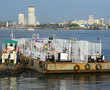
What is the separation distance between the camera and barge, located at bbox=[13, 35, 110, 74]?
3181 cm

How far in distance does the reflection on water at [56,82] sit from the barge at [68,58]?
60 cm

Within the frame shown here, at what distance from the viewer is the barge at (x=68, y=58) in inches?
1252

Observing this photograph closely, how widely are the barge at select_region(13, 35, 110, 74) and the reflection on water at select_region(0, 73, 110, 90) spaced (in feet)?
1.98

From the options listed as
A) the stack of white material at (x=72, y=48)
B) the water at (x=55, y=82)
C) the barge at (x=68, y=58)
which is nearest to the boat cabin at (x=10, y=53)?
the water at (x=55, y=82)

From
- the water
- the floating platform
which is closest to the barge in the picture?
the floating platform

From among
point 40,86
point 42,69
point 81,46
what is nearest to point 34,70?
point 42,69

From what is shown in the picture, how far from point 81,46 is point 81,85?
21.6 ft

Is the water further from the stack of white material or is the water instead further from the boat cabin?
the stack of white material

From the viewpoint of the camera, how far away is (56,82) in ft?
94.6

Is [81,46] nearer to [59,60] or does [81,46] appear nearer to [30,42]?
[59,60]

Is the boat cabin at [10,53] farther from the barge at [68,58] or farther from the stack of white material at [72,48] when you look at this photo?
the stack of white material at [72,48]

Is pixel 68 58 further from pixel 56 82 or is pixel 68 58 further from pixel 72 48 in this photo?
pixel 56 82

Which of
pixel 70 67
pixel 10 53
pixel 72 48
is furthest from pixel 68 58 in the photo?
pixel 10 53

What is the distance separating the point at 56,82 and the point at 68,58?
5276mm
